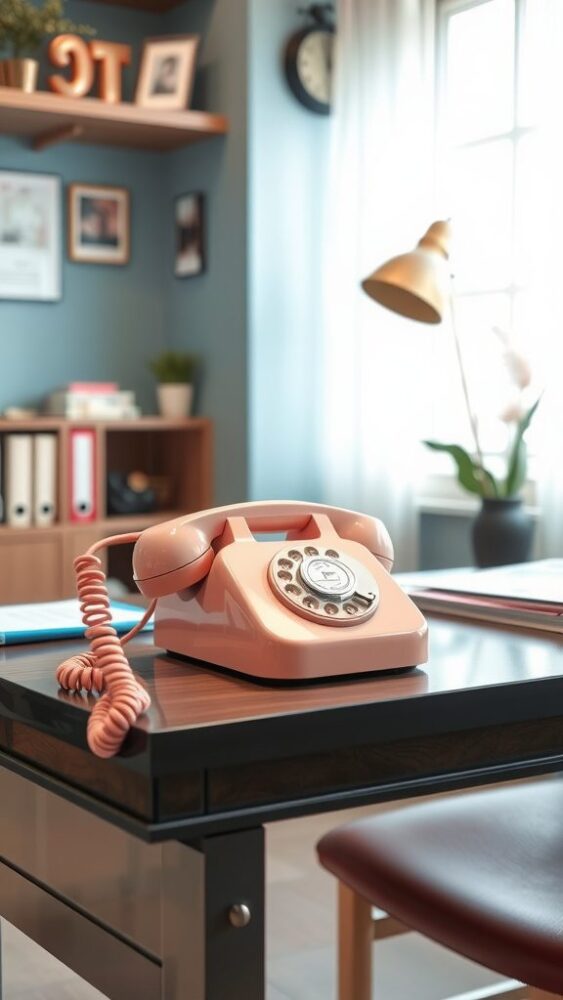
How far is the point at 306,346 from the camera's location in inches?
146

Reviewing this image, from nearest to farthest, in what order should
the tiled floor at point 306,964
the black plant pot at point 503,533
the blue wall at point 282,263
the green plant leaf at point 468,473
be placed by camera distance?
1. the tiled floor at point 306,964
2. the black plant pot at point 503,533
3. the green plant leaf at point 468,473
4. the blue wall at point 282,263

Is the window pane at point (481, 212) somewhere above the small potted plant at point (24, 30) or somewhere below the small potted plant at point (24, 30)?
below

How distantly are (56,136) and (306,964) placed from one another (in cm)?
237

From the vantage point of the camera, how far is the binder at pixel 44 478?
11.5 feet

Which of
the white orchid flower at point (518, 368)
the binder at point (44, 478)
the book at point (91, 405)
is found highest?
the white orchid flower at point (518, 368)

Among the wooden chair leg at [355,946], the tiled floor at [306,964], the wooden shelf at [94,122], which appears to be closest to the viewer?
the wooden chair leg at [355,946]

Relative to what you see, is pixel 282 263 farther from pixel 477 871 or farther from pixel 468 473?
pixel 477 871

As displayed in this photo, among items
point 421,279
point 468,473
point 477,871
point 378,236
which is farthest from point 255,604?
point 378,236

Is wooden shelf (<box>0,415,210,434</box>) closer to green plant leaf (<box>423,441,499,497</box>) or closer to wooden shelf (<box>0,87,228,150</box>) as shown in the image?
wooden shelf (<box>0,87,228,150</box>)

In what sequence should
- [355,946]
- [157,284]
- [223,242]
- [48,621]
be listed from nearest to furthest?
[48,621], [355,946], [223,242], [157,284]

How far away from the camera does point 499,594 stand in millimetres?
A: 1350

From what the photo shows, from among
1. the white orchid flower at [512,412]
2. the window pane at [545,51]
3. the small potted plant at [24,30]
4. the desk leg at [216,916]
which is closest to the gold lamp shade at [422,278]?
the white orchid flower at [512,412]

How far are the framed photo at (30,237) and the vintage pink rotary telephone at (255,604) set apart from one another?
2815 mm

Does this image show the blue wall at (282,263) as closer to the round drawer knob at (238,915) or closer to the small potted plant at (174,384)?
the small potted plant at (174,384)
